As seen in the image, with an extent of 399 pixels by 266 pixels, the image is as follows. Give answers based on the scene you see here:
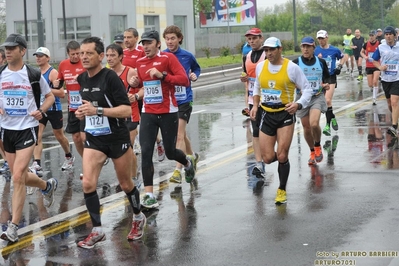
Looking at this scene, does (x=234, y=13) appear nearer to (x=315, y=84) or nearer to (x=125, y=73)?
(x=315, y=84)

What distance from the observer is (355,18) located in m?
89.1

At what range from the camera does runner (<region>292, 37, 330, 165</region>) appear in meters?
11.9

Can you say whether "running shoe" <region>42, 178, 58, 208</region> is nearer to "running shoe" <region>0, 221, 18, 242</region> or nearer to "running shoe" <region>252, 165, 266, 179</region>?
"running shoe" <region>0, 221, 18, 242</region>

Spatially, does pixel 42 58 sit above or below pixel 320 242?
above

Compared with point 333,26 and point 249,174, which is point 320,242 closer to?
point 249,174

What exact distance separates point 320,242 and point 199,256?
117 cm

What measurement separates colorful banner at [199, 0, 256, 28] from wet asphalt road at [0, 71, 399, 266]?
55.3m

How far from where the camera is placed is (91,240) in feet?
24.8

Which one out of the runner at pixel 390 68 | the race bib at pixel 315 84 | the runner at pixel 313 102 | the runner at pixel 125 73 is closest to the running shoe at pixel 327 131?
the runner at pixel 390 68

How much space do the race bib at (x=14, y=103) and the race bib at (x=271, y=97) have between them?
2846mm

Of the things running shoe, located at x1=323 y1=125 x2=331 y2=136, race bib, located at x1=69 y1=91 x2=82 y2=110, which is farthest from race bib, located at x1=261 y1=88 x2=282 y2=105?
running shoe, located at x1=323 y1=125 x2=331 y2=136

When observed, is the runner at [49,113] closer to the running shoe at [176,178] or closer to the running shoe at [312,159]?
the running shoe at [176,178]

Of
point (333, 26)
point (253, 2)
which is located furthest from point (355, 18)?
point (253, 2)

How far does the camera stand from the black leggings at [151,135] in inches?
366
